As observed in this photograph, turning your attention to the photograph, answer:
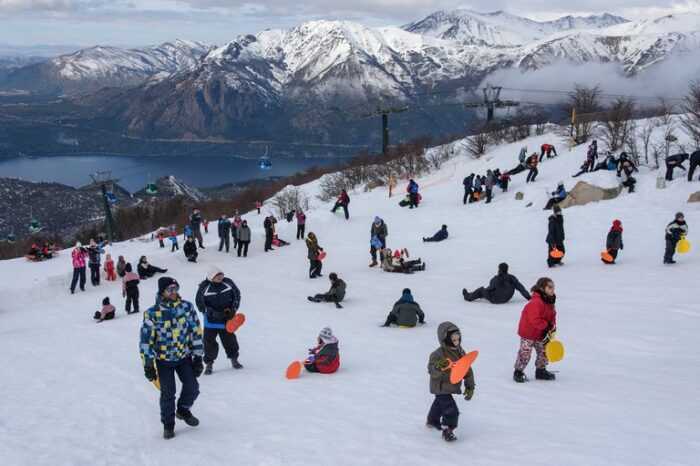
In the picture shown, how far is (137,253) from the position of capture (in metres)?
27.0

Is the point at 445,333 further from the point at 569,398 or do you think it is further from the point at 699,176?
the point at 699,176

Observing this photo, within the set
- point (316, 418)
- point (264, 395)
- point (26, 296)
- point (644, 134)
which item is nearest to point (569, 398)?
point (316, 418)

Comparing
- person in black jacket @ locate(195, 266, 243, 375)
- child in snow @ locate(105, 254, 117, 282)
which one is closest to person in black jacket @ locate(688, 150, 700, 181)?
person in black jacket @ locate(195, 266, 243, 375)

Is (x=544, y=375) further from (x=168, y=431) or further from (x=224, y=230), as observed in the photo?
(x=224, y=230)

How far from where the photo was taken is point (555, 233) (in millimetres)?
17438

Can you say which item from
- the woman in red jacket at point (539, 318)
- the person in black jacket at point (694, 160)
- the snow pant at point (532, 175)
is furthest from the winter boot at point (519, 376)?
the snow pant at point (532, 175)

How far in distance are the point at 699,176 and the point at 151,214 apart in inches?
3447

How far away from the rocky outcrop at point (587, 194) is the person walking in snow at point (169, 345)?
23397 millimetres

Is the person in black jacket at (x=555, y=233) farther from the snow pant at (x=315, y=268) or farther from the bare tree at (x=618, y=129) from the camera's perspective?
the bare tree at (x=618, y=129)

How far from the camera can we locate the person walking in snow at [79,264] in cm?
2116

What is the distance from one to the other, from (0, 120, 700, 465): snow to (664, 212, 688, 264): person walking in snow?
1.47ft

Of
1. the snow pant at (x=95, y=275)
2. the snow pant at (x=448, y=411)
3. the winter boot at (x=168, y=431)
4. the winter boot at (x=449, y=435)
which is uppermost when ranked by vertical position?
the snow pant at (x=448, y=411)

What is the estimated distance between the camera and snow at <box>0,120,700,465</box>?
643 centimetres

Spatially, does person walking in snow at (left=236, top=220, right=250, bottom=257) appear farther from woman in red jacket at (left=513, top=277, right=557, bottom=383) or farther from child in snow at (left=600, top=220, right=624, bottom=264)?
woman in red jacket at (left=513, top=277, right=557, bottom=383)
